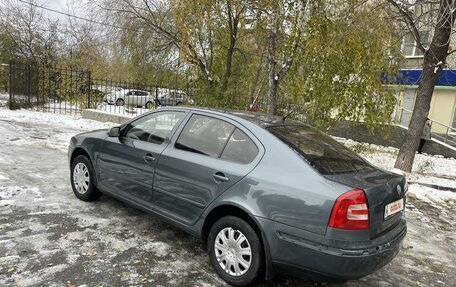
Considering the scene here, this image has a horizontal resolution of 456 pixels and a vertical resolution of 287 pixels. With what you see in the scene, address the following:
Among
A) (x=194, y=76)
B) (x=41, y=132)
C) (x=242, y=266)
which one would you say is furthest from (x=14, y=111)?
(x=242, y=266)

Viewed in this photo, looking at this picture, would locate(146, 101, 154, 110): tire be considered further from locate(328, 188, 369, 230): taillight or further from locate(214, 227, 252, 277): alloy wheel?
locate(328, 188, 369, 230): taillight

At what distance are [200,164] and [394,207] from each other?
5.66 feet

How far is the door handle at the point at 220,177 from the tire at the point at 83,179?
2.15m

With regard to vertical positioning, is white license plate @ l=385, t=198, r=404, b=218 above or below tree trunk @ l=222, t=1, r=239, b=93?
below

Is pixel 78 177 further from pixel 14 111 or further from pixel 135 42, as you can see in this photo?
pixel 14 111

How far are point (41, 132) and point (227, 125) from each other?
8.80 m

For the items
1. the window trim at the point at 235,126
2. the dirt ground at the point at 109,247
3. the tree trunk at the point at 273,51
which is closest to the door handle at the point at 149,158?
the window trim at the point at 235,126

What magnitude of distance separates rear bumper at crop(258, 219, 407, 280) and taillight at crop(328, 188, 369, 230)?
5.4 inches

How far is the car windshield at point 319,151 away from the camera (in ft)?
9.80

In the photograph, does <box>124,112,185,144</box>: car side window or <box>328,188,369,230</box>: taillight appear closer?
<box>328,188,369,230</box>: taillight

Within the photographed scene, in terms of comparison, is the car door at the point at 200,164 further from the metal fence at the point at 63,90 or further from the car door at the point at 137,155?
the metal fence at the point at 63,90

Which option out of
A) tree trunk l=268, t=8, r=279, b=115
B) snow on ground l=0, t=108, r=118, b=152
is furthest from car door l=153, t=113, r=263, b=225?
snow on ground l=0, t=108, r=118, b=152

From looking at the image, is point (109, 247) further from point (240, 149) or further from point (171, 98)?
point (171, 98)

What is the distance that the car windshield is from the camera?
2.99m
